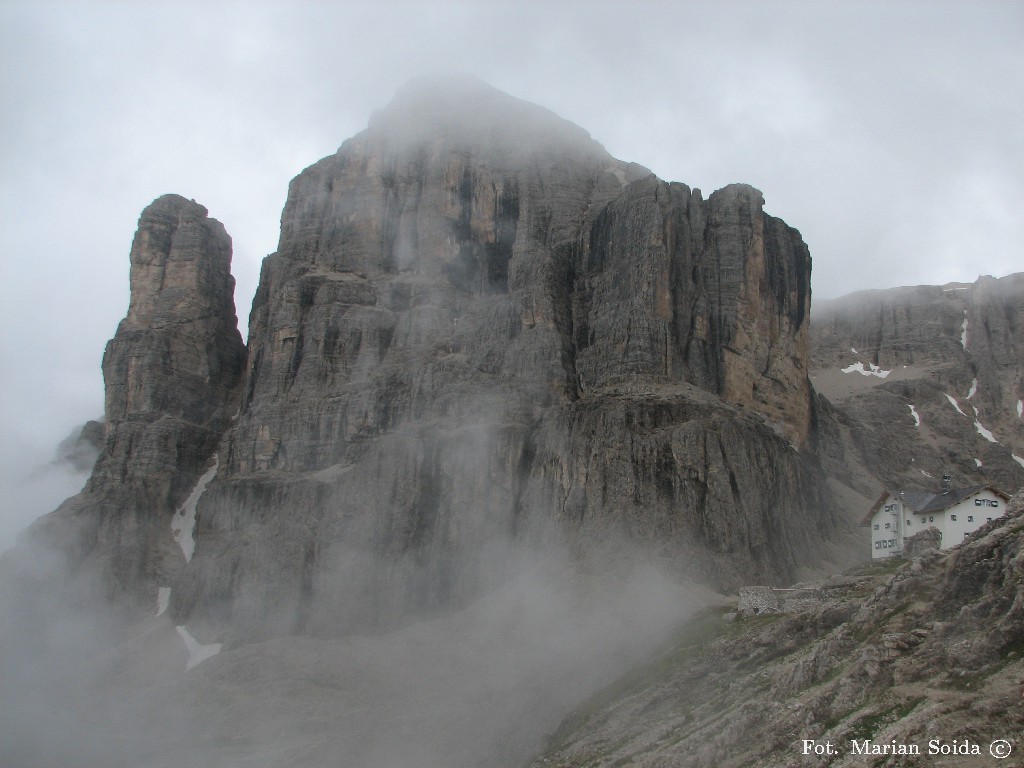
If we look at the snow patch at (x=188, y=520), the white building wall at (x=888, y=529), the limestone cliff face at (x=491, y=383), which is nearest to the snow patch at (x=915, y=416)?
the limestone cliff face at (x=491, y=383)

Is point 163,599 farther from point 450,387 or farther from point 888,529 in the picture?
point 888,529

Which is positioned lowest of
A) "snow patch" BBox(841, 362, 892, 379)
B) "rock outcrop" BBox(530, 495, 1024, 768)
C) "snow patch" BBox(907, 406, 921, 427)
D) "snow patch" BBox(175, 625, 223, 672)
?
"snow patch" BBox(175, 625, 223, 672)

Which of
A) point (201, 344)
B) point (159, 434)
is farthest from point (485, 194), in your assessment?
point (159, 434)

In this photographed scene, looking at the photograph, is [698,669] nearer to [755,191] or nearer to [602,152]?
[755,191]

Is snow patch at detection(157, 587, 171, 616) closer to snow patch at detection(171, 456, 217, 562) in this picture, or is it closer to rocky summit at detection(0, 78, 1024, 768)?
rocky summit at detection(0, 78, 1024, 768)

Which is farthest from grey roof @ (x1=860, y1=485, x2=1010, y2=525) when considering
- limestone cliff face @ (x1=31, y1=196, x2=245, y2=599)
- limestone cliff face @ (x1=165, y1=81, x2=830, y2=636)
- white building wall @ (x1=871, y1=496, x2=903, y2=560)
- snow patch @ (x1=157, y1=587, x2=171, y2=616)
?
limestone cliff face @ (x1=31, y1=196, x2=245, y2=599)

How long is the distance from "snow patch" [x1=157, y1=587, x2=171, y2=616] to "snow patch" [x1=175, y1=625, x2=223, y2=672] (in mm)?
7459

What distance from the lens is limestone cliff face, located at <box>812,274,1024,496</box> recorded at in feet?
375

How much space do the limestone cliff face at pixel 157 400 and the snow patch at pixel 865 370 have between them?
305 ft

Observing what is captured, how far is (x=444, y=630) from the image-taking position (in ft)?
261

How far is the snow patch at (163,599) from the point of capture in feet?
328

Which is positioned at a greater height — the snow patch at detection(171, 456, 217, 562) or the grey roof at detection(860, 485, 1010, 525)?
the grey roof at detection(860, 485, 1010, 525)

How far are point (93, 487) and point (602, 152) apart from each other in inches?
3011

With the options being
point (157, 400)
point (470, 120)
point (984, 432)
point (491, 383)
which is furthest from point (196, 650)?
point (984, 432)
